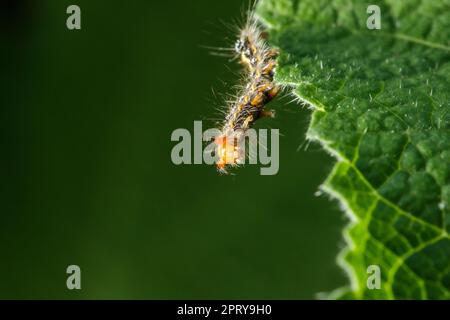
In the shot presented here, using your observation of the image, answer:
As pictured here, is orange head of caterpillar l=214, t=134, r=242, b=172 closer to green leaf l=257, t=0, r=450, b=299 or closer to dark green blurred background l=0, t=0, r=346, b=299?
green leaf l=257, t=0, r=450, b=299

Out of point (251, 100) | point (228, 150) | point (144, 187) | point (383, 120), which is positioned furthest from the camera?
point (144, 187)

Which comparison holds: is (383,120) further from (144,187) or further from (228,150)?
(144,187)

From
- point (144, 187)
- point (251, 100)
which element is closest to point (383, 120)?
point (251, 100)

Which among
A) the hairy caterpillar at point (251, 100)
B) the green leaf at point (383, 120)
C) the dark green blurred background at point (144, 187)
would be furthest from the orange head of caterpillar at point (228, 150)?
the dark green blurred background at point (144, 187)

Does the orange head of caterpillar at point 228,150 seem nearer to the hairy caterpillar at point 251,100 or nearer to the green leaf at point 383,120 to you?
the hairy caterpillar at point 251,100

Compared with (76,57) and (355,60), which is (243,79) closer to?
(355,60)
